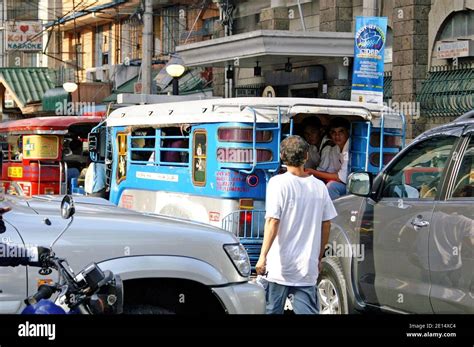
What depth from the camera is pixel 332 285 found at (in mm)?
8719

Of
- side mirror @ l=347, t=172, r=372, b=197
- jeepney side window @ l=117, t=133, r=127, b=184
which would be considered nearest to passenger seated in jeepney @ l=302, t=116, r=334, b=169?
jeepney side window @ l=117, t=133, r=127, b=184

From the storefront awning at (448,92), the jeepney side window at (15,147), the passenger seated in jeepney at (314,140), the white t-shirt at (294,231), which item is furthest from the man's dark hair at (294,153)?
the storefront awning at (448,92)

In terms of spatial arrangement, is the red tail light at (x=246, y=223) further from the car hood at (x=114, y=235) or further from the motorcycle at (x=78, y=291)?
the motorcycle at (x=78, y=291)

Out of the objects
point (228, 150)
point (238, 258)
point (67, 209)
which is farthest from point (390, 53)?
point (67, 209)

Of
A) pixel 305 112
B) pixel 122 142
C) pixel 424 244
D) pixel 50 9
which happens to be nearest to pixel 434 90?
pixel 122 142

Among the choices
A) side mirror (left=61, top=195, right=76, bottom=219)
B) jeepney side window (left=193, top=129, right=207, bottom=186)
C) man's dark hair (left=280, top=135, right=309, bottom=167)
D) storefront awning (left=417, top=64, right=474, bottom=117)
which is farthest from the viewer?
storefront awning (left=417, top=64, right=474, bottom=117)

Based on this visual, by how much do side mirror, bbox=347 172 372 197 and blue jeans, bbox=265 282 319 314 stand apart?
1083mm

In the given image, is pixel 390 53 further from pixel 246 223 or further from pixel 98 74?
pixel 98 74

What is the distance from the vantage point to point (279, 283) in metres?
7.35

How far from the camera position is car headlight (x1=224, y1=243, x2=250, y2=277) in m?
6.32

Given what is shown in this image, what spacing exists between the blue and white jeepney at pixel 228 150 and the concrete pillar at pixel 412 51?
10.6 m

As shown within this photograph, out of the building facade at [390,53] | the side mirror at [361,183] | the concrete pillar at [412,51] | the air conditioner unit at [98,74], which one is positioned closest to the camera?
the side mirror at [361,183]

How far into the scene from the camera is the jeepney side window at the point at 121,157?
1423 cm

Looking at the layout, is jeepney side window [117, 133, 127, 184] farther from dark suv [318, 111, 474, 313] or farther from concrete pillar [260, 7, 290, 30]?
concrete pillar [260, 7, 290, 30]
